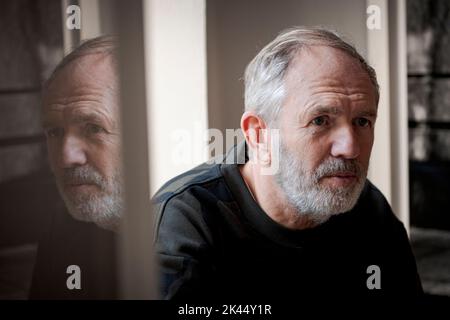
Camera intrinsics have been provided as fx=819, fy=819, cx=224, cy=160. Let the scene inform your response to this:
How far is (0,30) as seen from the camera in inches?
93.2

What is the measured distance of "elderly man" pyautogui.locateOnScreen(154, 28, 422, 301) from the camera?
89.3 inches

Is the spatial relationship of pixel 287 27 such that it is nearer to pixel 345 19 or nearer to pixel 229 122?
pixel 345 19

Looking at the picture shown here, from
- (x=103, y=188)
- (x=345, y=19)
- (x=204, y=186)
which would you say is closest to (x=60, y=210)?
(x=103, y=188)

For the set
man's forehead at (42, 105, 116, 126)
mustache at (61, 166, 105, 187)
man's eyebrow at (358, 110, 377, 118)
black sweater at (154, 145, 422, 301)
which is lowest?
black sweater at (154, 145, 422, 301)

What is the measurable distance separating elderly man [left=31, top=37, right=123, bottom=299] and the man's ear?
14.6 inches

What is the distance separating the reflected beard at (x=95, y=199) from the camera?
2354 mm

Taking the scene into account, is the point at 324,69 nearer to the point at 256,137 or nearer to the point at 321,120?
the point at 321,120

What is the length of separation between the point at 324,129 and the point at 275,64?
0.74 ft

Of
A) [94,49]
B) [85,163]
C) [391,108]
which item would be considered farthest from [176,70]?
[391,108]

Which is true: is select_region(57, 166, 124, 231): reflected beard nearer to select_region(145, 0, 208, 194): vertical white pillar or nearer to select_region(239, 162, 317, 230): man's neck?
select_region(145, 0, 208, 194): vertical white pillar

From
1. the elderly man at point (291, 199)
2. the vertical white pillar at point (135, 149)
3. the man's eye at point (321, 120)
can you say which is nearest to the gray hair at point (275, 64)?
the elderly man at point (291, 199)

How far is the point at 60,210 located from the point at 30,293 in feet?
0.88

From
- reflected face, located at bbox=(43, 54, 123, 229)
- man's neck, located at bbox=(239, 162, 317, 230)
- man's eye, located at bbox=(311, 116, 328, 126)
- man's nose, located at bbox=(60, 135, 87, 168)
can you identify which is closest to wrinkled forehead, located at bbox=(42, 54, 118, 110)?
reflected face, located at bbox=(43, 54, 123, 229)

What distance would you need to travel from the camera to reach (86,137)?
2.35 m
